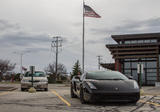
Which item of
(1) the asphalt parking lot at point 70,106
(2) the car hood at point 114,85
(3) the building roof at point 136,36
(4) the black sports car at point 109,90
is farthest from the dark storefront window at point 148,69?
(2) the car hood at point 114,85

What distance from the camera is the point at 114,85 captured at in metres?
8.67

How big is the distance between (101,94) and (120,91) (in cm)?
59

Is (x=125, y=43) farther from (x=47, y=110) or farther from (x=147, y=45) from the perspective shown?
(x=47, y=110)

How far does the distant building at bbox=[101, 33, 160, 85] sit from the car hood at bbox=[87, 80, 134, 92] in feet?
87.0

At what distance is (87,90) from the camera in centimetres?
877

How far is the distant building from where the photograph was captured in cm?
3481

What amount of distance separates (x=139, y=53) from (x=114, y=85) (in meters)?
27.2

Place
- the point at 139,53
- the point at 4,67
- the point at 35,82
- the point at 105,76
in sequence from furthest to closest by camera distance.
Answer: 1. the point at 4,67
2. the point at 139,53
3. the point at 35,82
4. the point at 105,76

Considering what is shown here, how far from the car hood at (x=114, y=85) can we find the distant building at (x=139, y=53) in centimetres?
2652

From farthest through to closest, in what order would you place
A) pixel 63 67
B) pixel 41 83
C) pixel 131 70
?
pixel 63 67
pixel 131 70
pixel 41 83

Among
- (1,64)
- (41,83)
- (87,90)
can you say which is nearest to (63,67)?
(1,64)

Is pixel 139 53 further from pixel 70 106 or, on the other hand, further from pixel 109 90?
pixel 70 106

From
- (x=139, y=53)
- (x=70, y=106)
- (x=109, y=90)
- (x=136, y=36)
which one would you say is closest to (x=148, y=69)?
(x=139, y=53)

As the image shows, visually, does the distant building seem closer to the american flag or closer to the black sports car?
the american flag
